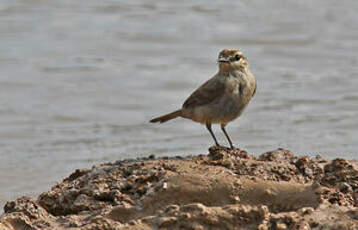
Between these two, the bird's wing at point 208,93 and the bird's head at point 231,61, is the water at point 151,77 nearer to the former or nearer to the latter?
the bird's wing at point 208,93

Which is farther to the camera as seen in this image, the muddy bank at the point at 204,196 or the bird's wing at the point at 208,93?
the bird's wing at the point at 208,93

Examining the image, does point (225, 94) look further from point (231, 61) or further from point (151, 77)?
point (151, 77)

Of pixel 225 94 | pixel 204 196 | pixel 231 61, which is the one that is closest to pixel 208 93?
pixel 225 94

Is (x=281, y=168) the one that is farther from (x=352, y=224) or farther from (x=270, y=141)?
(x=270, y=141)

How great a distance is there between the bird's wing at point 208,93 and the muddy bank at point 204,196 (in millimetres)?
1057

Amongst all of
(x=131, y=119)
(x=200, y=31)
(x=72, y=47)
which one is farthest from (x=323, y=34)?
(x=131, y=119)

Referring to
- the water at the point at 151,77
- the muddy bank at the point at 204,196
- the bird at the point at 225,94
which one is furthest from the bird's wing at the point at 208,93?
the water at the point at 151,77

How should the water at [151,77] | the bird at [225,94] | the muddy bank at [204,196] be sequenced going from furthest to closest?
the water at [151,77]
the bird at [225,94]
the muddy bank at [204,196]

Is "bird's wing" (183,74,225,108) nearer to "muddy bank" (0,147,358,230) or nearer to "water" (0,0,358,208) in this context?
"muddy bank" (0,147,358,230)

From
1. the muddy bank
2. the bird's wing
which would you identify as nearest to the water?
the bird's wing

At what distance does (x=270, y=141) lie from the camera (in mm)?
11570

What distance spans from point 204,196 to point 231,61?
229 centimetres

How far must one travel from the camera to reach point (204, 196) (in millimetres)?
5758

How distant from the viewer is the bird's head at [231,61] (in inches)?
308
